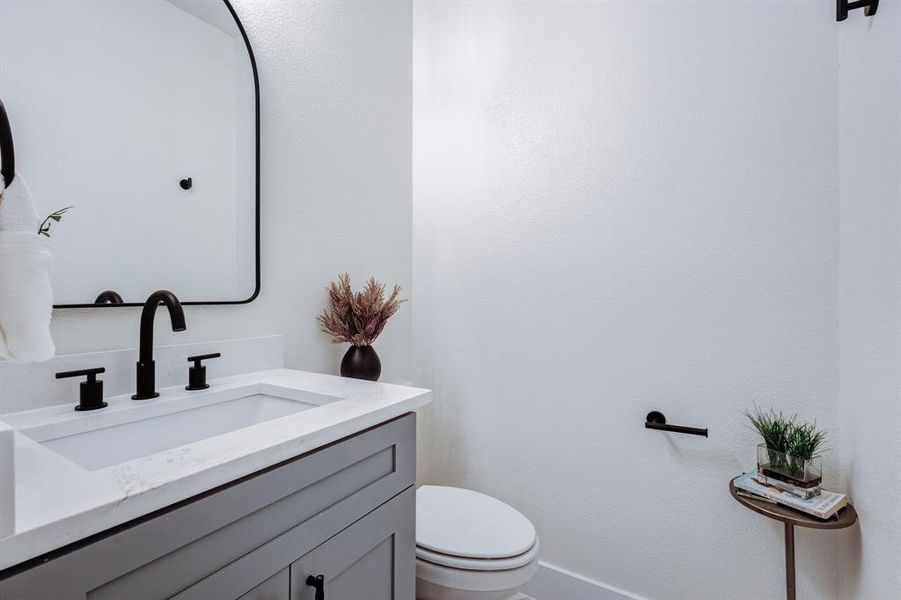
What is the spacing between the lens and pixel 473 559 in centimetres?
114

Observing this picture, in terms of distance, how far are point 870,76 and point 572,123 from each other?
0.77 metres

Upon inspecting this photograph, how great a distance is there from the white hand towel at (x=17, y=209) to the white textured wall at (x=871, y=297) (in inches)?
54.9

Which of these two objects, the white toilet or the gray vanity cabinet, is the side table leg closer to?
the white toilet

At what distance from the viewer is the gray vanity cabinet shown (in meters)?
0.50

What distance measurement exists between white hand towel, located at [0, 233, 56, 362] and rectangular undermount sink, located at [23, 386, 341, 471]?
418mm

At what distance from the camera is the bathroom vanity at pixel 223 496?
19.2 inches

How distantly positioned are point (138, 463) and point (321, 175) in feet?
3.56

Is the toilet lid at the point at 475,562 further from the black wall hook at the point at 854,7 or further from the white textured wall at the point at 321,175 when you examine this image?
the black wall hook at the point at 854,7

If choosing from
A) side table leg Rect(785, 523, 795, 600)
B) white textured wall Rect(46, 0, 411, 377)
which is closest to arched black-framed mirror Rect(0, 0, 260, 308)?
white textured wall Rect(46, 0, 411, 377)

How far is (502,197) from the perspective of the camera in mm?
1724

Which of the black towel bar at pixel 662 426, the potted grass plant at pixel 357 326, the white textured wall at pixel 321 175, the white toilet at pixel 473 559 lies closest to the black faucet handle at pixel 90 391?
the white textured wall at pixel 321 175

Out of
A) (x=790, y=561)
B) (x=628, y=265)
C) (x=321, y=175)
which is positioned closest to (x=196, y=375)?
(x=321, y=175)

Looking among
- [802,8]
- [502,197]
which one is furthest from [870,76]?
[502,197]

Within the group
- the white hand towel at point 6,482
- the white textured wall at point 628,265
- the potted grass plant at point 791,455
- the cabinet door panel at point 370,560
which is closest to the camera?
the white hand towel at point 6,482
